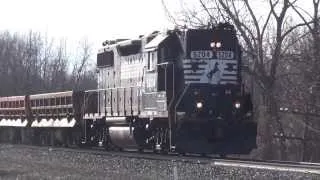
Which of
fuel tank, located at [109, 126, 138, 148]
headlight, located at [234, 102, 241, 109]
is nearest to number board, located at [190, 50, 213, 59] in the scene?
headlight, located at [234, 102, 241, 109]

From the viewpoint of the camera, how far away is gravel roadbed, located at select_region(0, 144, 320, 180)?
42.0ft

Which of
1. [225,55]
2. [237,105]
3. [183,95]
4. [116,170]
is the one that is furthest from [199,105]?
[116,170]

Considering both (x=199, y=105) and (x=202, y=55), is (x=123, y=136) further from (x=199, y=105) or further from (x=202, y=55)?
(x=202, y=55)

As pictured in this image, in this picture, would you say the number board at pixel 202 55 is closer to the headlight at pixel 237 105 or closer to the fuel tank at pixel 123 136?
the headlight at pixel 237 105

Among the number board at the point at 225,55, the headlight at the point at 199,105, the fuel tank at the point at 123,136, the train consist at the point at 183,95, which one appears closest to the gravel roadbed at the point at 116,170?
the fuel tank at the point at 123,136

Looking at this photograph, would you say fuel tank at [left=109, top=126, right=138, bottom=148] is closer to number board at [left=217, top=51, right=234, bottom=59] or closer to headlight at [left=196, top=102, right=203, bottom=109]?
headlight at [left=196, top=102, right=203, bottom=109]

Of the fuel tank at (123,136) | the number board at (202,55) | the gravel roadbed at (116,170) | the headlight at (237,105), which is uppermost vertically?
the number board at (202,55)

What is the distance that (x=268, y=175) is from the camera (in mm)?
12320

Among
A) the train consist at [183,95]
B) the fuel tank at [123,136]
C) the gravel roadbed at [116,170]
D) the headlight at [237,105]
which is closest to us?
the gravel roadbed at [116,170]

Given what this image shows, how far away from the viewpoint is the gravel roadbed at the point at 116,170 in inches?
504

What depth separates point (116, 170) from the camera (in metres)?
14.9

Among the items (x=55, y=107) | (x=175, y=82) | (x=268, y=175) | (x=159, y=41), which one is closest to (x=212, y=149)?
(x=175, y=82)

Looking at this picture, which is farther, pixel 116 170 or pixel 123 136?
pixel 123 136

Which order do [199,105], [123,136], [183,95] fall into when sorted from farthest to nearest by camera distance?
[123,136]
[199,105]
[183,95]
